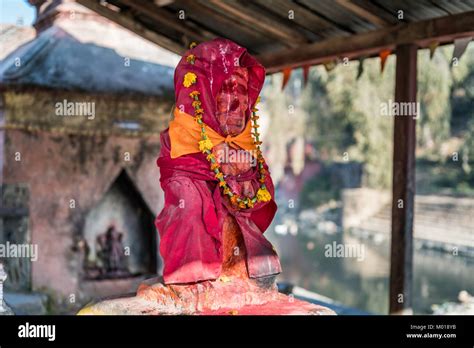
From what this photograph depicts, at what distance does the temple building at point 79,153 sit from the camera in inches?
287

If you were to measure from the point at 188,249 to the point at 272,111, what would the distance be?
1981 cm

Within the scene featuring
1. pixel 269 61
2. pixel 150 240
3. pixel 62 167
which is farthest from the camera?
pixel 150 240

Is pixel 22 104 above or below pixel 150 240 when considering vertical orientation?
above

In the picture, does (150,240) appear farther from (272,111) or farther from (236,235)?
(272,111)

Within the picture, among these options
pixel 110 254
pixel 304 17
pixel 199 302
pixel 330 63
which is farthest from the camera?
pixel 110 254

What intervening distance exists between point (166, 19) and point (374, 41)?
2.28 m

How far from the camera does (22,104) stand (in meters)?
7.25

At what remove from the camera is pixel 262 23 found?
618 cm

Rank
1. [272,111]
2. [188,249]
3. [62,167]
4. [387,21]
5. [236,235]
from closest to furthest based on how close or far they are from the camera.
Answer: [188,249] → [236,235] → [387,21] → [62,167] → [272,111]

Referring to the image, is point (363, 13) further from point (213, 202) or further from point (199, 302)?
point (199, 302)

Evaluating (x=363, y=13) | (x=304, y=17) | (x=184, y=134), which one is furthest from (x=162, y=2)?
(x=184, y=134)

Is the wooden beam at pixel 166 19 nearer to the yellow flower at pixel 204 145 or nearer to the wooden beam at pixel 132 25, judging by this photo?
the wooden beam at pixel 132 25

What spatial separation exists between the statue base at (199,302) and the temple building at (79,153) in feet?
13.3
